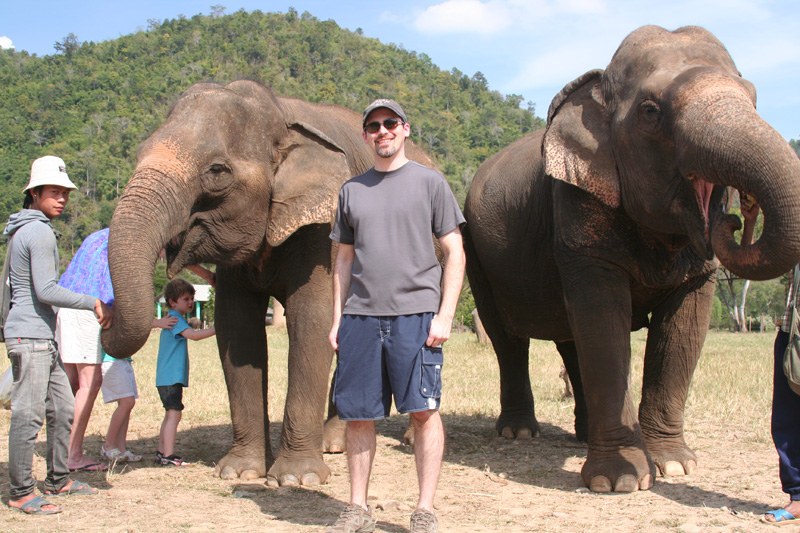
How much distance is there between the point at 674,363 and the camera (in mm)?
6125

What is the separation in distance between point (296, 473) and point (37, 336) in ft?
6.51

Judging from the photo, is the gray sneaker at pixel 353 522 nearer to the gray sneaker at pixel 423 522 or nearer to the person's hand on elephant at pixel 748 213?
the gray sneaker at pixel 423 522

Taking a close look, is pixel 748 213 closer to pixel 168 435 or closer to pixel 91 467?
pixel 168 435

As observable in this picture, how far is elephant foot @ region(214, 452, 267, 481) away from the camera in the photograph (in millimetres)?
6062

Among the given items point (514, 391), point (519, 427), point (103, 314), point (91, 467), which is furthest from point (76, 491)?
point (514, 391)

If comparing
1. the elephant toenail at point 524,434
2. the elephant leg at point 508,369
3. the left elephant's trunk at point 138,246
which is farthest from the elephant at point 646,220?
the left elephant's trunk at point 138,246

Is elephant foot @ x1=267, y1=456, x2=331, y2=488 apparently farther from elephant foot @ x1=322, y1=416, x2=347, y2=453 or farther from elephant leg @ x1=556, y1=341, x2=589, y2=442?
elephant leg @ x1=556, y1=341, x2=589, y2=442

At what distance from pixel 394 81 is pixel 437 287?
7052 inches

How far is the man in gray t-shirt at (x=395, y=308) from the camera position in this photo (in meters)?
4.26

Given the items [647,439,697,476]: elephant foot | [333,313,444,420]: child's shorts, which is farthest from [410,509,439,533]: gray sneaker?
[647,439,697,476]: elephant foot

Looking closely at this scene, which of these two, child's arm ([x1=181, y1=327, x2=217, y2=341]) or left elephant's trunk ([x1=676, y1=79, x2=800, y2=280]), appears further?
child's arm ([x1=181, y1=327, x2=217, y2=341])

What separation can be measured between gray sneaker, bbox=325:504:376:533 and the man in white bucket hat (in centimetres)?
195

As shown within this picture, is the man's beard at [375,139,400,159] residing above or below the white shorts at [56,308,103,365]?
above

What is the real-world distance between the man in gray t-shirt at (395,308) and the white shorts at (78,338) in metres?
A: 2.69
